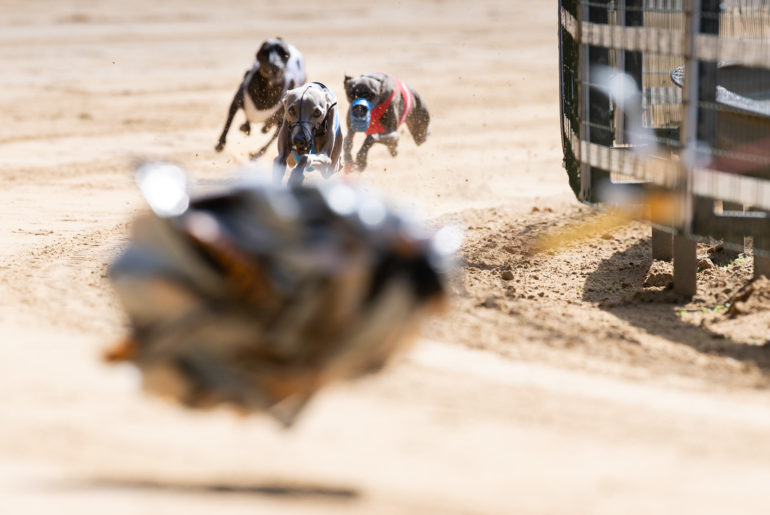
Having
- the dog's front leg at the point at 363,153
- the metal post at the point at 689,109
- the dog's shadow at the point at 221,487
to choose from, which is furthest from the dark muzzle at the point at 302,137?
the dog's shadow at the point at 221,487

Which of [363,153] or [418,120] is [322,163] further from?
[418,120]

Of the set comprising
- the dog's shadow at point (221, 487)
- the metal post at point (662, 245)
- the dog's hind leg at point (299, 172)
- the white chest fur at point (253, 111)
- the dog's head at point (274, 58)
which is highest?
the dog's head at point (274, 58)

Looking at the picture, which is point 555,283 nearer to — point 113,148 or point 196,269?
point 196,269

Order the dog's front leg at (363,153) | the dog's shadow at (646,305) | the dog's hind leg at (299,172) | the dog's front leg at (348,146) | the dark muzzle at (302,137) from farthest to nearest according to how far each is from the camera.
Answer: the dog's front leg at (363,153)
the dog's front leg at (348,146)
the dark muzzle at (302,137)
the dog's hind leg at (299,172)
the dog's shadow at (646,305)

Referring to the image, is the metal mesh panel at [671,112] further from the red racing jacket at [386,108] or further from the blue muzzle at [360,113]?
the red racing jacket at [386,108]

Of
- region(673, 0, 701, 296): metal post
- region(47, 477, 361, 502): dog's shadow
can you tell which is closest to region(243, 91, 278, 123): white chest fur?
region(673, 0, 701, 296): metal post

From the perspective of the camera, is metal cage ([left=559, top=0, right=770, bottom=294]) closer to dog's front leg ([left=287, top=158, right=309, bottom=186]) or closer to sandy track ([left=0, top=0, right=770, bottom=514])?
sandy track ([left=0, top=0, right=770, bottom=514])
